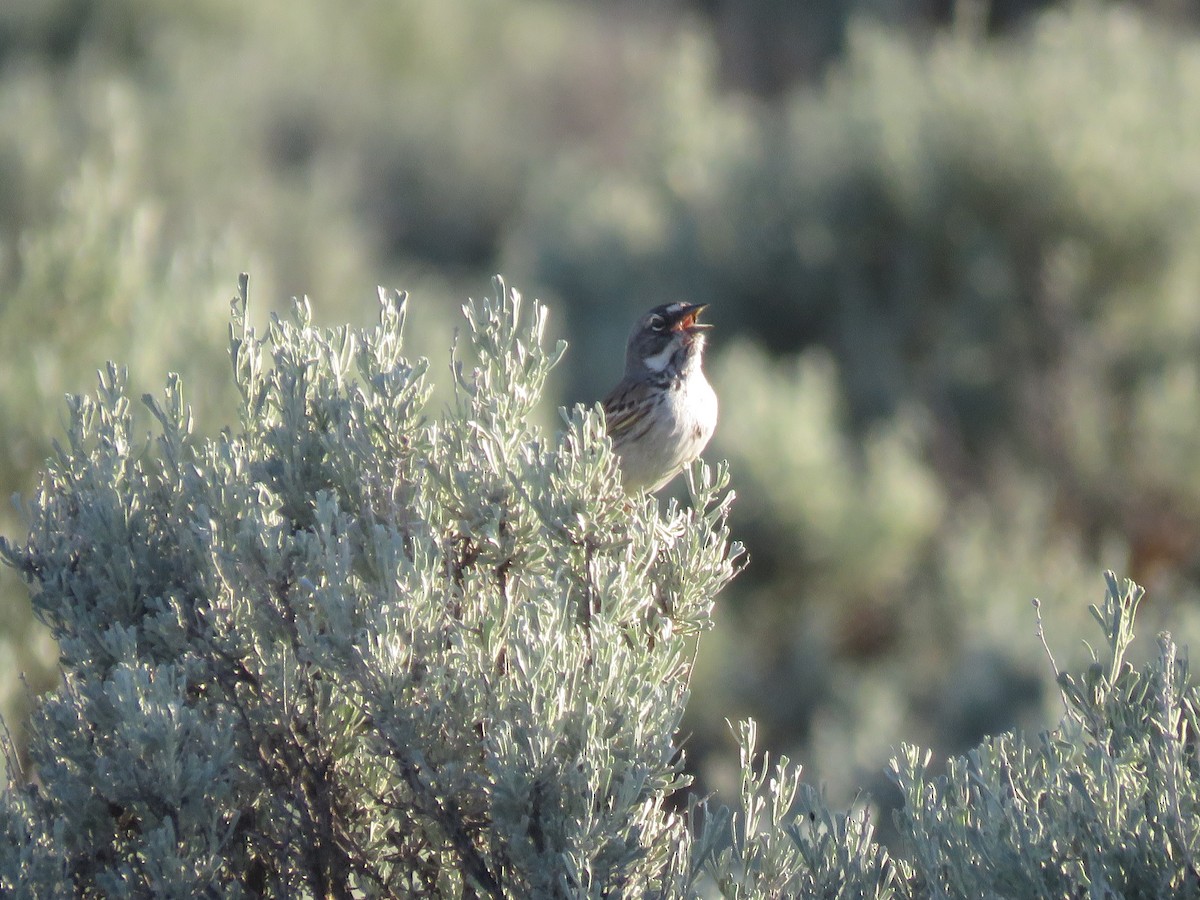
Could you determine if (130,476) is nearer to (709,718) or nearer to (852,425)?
(709,718)

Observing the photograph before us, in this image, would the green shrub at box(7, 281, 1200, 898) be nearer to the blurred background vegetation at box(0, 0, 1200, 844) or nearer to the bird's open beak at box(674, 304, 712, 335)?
the bird's open beak at box(674, 304, 712, 335)

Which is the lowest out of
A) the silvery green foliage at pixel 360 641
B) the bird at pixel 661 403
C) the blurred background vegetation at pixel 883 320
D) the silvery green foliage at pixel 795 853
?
the silvery green foliage at pixel 795 853

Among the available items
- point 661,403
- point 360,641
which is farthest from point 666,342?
point 360,641

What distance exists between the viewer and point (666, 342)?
5508 millimetres

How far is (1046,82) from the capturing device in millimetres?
11680

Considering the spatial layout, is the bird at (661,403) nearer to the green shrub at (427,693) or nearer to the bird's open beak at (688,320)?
the bird's open beak at (688,320)

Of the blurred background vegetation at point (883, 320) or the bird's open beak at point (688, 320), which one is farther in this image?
the blurred background vegetation at point (883, 320)

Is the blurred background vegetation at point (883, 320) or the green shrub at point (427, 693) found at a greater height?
the blurred background vegetation at point (883, 320)

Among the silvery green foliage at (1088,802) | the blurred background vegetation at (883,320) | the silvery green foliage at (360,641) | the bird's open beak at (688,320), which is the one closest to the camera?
the silvery green foliage at (1088,802)

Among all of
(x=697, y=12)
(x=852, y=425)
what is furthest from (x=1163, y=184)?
(x=697, y=12)

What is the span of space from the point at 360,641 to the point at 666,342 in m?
2.89

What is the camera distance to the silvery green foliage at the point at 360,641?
2842 mm

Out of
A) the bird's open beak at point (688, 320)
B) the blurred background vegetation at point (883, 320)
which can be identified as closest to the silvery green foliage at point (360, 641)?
the bird's open beak at point (688, 320)

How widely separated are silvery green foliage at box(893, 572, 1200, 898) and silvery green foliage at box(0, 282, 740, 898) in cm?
55
